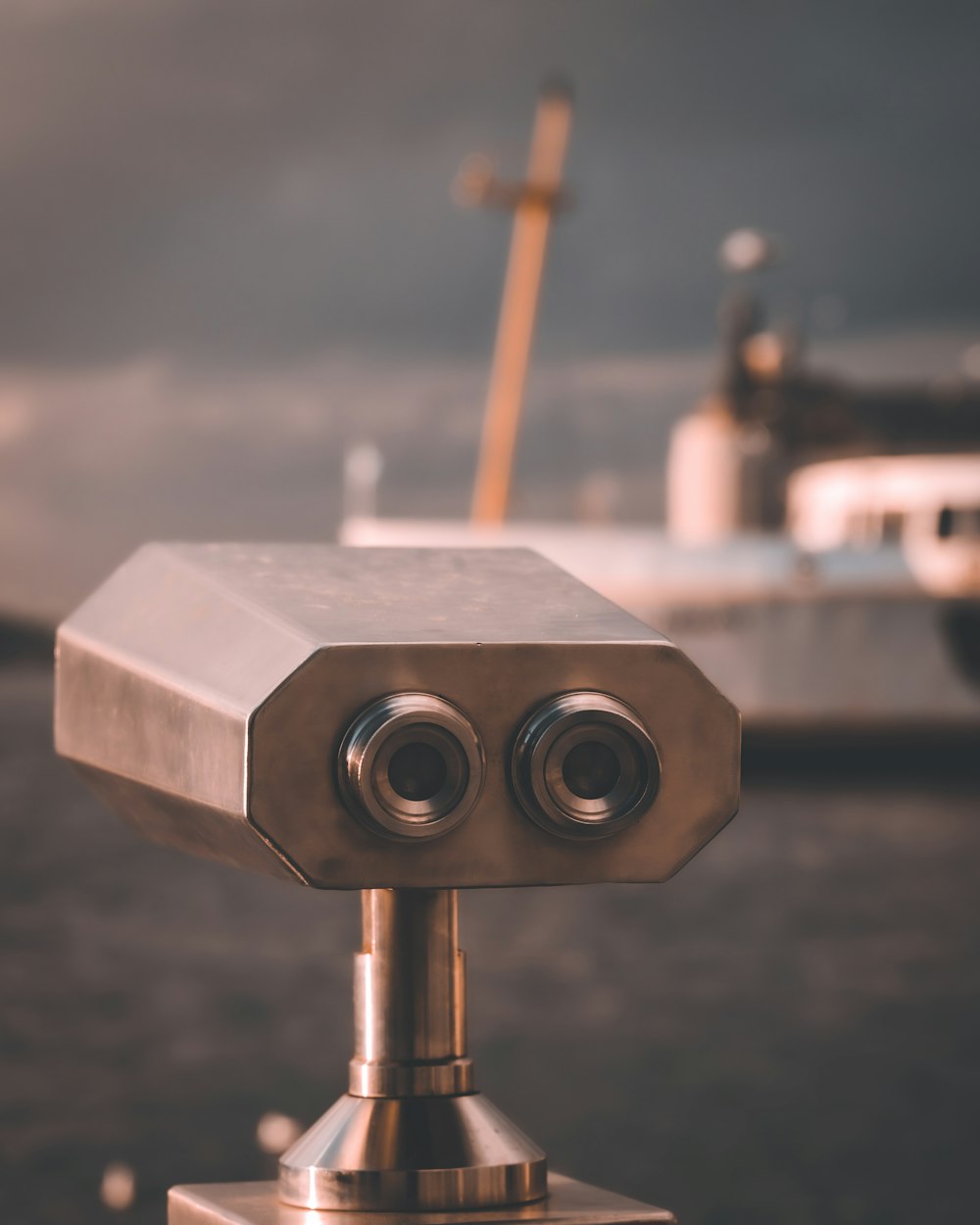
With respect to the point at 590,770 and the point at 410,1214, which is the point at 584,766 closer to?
the point at 590,770

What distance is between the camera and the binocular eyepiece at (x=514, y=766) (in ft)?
3.09

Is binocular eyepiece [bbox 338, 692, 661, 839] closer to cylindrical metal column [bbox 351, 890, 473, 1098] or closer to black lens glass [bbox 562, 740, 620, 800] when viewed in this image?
black lens glass [bbox 562, 740, 620, 800]

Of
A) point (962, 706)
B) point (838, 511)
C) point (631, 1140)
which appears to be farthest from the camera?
point (838, 511)

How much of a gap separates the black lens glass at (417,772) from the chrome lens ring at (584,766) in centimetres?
4

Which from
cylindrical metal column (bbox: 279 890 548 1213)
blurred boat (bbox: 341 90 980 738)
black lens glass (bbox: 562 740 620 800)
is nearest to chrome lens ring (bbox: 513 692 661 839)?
black lens glass (bbox: 562 740 620 800)

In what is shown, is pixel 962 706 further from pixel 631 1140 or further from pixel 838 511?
pixel 631 1140

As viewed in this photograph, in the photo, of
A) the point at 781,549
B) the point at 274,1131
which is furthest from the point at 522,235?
the point at 274,1131

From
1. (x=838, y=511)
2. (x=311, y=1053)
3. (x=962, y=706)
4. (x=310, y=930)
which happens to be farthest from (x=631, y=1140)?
(x=838, y=511)

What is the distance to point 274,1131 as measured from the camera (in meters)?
8.30

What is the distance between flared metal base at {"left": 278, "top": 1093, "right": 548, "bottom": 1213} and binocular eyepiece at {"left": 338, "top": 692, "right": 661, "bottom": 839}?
0.21 m

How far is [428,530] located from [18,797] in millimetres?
13020

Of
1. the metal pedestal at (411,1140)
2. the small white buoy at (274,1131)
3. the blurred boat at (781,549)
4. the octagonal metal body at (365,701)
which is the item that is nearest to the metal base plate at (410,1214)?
the metal pedestal at (411,1140)

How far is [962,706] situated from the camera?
95.2 feet

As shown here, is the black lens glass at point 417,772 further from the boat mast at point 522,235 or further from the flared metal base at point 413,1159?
the boat mast at point 522,235
